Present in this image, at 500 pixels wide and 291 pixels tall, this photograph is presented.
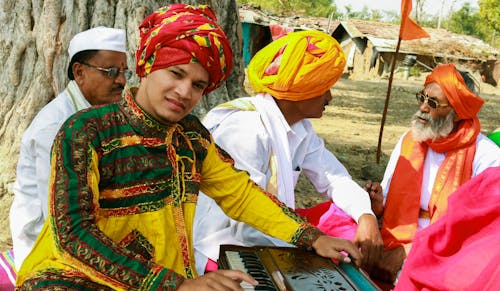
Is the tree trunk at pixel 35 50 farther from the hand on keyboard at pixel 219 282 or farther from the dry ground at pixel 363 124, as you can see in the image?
the hand on keyboard at pixel 219 282

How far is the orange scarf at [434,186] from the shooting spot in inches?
150

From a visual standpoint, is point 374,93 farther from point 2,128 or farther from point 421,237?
point 421,237

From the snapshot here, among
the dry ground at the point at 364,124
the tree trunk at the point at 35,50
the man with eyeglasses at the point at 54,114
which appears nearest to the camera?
the man with eyeglasses at the point at 54,114

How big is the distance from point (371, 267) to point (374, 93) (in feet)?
65.3

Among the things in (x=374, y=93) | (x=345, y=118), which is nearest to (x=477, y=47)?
(x=374, y=93)

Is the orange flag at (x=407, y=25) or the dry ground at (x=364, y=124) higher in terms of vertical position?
the orange flag at (x=407, y=25)

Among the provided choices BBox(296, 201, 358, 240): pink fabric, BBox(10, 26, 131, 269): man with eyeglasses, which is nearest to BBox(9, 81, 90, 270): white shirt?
BBox(10, 26, 131, 269): man with eyeglasses

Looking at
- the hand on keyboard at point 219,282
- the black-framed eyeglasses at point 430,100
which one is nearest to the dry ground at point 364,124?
the black-framed eyeglasses at point 430,100

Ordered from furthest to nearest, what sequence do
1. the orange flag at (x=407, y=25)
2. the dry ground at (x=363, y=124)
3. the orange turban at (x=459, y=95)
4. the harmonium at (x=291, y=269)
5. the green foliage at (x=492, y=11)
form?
the green foliage at (x=492, y=11)
the dry ground at (x=363, y=124)
the orange flag at (x=407, y=25)
the orange turban at (x=459, y=95)
the harmonium at (x=291, y=269)

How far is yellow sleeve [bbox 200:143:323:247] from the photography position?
261 centimetres

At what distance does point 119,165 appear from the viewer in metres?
Answer: 2.21

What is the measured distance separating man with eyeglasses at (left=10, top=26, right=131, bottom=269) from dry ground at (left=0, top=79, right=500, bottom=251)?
225cm

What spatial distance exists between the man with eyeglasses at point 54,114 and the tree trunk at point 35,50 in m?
1.67

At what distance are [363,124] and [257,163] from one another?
1136cm
